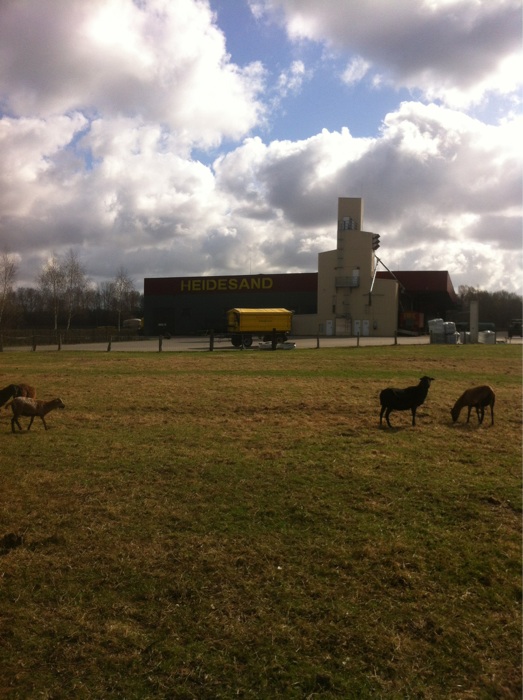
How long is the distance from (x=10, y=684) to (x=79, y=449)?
5432 millimetres

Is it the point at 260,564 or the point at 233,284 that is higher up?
the point at 233,284

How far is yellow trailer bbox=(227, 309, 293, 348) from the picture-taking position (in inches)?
1750

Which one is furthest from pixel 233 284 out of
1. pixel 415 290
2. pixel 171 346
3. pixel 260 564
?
pixel 260 564

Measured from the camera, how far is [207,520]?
561 centimetres

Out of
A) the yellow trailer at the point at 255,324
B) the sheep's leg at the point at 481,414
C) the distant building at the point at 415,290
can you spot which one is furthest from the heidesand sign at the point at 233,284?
the sheep's leg at the point at 481,414

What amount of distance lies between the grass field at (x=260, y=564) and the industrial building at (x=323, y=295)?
2058 inches

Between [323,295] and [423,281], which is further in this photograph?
[423,281]

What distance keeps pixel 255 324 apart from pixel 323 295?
22.8 metres

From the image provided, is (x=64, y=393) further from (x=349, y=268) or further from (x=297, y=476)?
(x=349, y=268)

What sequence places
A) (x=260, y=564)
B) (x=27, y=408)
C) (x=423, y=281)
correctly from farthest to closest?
(x=423, y=281) → (x=27, y=408) → (x=260, y=564)

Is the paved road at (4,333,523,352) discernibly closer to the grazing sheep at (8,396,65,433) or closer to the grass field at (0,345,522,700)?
the grazing sheep at (8,396,65,433)

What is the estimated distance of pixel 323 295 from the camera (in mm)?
66562

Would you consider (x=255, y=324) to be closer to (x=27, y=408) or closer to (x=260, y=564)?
(x=27, y=408)

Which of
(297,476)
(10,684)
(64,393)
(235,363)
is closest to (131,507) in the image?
(297,476)
